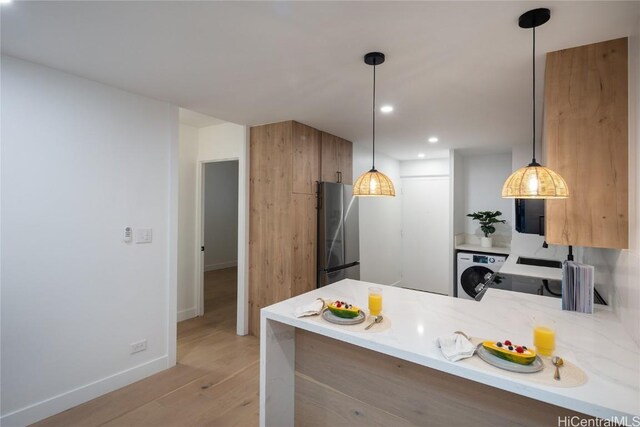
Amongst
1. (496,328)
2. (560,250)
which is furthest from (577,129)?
(560,250)

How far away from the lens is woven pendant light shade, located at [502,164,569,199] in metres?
1.32

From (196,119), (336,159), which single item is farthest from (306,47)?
(196,119)

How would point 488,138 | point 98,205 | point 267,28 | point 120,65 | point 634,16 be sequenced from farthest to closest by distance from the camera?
point 488,138 < point 98,205 < point 120,65 < point 267,28 < point 634,16

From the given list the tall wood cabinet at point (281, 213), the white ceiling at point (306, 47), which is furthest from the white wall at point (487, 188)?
the tall wood cabinet at point (281, 213)

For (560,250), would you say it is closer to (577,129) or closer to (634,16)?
(577,129)

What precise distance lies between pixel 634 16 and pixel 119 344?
3884mm

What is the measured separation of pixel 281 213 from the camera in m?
3.31

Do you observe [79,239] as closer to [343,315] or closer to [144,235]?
[144,235]

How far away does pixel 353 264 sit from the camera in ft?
13.3

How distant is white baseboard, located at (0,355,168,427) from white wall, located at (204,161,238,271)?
4.55 meters

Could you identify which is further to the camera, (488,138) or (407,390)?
(488,138)

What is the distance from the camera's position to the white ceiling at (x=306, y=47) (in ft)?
4.77

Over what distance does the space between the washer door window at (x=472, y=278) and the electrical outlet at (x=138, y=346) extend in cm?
418

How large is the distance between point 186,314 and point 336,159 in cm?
290
